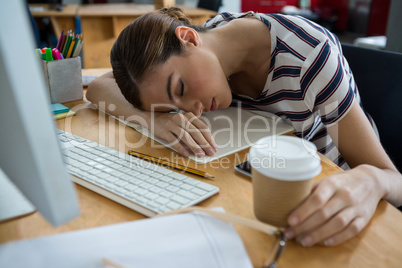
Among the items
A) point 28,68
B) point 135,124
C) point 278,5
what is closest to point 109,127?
point 135,124

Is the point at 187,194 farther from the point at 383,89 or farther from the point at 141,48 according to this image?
the point at 383,89

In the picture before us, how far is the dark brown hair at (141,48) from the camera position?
2.64 ft

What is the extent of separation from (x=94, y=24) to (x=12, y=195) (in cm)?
272

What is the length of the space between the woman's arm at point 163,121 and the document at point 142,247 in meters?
0.28

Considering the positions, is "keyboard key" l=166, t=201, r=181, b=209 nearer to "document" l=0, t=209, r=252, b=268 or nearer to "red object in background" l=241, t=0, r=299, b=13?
"document" l=0, t=209, r=252, b=268

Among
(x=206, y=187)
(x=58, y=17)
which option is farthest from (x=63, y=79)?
(x=58, y=17)

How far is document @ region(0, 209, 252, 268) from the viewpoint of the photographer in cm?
43

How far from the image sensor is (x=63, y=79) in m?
1.06

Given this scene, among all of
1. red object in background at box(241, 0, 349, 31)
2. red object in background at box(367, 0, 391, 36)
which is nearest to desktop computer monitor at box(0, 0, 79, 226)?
red object in background at box(367, 0, 391, 36)

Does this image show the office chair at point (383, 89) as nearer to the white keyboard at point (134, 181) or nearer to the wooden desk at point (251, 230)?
the wooden desk at point (251, 230)

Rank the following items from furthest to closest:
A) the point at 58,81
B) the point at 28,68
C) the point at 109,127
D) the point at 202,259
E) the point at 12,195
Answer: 1. the point at 58,81
2. the point at 109,127
3. the point at 12,195
4. the point at 202,259
5. the point at 28,68

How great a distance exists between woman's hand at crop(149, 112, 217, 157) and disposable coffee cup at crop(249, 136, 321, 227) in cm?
27

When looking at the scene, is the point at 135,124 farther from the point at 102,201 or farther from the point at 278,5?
the point at 278,5

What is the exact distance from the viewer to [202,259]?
17.1 inches
